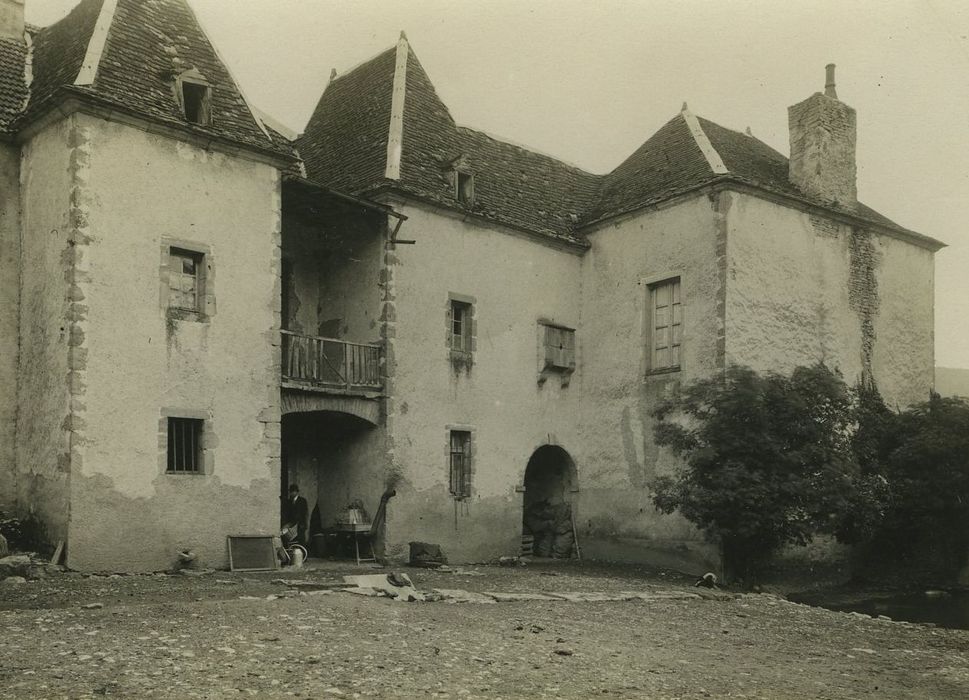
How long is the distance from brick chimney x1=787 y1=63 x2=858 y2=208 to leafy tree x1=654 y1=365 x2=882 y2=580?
497cm

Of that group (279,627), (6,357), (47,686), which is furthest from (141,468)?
(47,686)

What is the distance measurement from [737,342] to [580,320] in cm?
417

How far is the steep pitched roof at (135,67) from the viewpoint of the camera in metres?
14.6

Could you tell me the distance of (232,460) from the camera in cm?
1517

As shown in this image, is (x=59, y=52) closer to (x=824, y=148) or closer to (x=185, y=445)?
(x=185, y=445)

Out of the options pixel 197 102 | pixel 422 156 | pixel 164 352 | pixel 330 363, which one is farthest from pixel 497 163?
pixel 164 352

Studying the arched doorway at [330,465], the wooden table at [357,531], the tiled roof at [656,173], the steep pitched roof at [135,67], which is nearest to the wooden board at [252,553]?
the wooden table at [357,531]

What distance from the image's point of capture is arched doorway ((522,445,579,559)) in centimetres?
2109

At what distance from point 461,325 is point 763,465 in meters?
6.64

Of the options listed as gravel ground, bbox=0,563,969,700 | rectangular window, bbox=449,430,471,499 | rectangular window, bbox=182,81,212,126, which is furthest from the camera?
rectangular window, bbox=449,430,471,499

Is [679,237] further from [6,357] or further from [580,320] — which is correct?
[6,357]

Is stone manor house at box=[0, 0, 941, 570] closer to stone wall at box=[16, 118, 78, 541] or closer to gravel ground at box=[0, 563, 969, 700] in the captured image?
stone wall at box=[16, 118, 78, 541]

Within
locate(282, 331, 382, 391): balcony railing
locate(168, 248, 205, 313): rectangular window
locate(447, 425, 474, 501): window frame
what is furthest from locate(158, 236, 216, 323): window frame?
locate(447, 425, 474, 501): window frame

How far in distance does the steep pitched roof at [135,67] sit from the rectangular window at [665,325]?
847 cm
